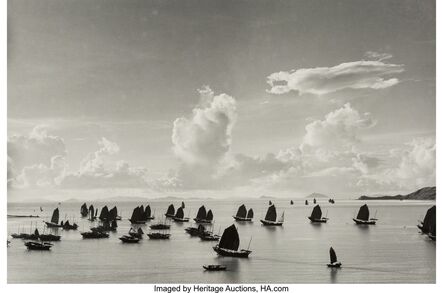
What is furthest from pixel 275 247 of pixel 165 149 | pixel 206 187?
pixel 165 149

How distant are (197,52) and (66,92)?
7.17 m

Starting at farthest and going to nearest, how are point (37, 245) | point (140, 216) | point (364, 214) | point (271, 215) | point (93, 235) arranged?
point (140, 216), point (271, 215), point (364, 214), point (93, 235), point (37, 245)

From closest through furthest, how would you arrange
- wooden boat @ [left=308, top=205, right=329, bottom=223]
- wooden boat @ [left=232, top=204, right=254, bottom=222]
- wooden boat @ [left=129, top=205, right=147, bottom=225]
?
wooden boat @ [left=129, top=205, right=147, bottom=225]
wooden boat @ [left=232, top=204, right=254, bottom=222]
wooden boat @ [left=308, top=205, right=329, bottom=223]

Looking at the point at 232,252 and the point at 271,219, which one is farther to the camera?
the point at 271,219

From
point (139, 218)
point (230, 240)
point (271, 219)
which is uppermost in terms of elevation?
point (230, 240)

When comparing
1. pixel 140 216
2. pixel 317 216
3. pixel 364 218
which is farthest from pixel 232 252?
pixel 317 216

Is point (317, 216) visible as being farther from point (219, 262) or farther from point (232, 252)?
point (219, 262)

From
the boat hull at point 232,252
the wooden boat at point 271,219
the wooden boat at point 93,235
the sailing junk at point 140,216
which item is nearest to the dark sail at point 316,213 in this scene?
the wooden boat at point 271,219

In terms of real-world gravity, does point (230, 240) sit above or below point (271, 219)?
above

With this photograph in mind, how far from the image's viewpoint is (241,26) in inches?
965

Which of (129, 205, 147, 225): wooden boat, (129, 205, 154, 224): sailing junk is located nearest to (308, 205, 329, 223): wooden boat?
(129, 205, 154, 224): sailing junk

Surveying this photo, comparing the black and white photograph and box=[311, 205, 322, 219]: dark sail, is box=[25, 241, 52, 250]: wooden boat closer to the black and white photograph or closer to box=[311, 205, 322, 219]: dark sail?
the black and white photograph

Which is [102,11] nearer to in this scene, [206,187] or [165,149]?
[165,149]

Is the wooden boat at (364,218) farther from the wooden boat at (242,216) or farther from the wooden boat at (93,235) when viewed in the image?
the wooden boat at (93,235)
